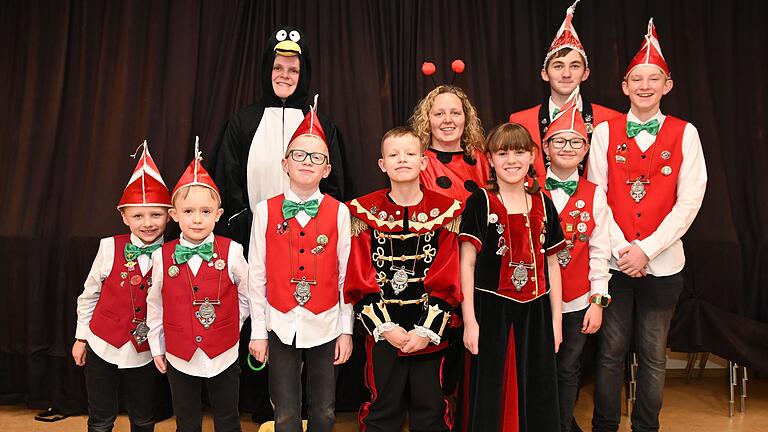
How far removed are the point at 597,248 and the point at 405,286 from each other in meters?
0.90

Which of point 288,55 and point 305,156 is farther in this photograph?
point 288,55

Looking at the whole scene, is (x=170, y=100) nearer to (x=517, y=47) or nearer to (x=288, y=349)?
(x=288, y=349)

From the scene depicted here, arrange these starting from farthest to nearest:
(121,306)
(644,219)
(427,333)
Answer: (644,219) < (121,306) < (427,333)

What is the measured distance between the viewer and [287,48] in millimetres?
3248

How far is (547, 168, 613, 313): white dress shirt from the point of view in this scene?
9.52 feet

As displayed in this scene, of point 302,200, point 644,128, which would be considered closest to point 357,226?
point 302,200

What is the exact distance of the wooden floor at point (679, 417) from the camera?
11.5 ft

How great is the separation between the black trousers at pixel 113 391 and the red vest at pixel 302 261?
0.67m

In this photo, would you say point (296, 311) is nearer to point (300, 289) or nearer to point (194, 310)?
point (300, 289)

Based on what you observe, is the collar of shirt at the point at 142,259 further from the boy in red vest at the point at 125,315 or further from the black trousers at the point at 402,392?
the black trousers at the point at 402,392

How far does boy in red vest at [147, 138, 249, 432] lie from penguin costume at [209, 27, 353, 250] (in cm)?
54

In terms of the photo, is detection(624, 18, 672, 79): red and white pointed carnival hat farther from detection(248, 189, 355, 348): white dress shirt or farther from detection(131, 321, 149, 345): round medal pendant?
detection(131, 321, 149, 345): round medal pendant

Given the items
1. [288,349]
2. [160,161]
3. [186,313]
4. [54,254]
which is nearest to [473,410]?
[288,349]

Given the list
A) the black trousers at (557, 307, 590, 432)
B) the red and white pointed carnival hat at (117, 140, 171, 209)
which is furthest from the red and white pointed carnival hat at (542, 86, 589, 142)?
the red and white pointed carnival hat at (117, 140, 171, 209)
